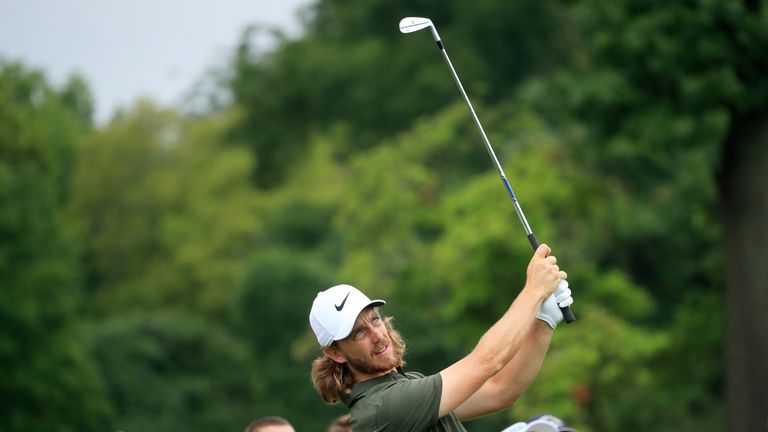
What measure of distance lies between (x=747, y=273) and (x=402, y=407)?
14.7 m

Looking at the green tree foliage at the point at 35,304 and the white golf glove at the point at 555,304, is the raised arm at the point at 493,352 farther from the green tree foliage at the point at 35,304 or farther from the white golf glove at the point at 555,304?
the green tree foliage at the point at 35,304

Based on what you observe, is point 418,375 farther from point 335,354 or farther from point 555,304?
point 555,304

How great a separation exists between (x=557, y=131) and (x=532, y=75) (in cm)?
772

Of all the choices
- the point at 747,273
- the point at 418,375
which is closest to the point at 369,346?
the point at 418,375

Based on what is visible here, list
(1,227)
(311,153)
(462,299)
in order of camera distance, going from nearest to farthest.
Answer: (462,299), (1,227), (311,153)

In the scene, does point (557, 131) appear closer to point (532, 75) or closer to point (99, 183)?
point (532, 75)

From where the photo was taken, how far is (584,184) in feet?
85.9

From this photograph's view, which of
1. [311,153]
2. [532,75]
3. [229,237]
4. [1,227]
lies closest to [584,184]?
[532,75]

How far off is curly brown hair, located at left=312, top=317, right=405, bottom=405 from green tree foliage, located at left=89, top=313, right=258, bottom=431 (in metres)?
32.0

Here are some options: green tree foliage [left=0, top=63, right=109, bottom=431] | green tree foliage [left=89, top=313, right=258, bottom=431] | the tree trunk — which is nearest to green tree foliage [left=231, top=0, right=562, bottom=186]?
green tree foliage [left=89, top=313, right=258, bottom=431]

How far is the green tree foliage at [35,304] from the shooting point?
34.2 meters

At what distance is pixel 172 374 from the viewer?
40.2 m

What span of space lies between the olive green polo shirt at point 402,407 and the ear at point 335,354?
0.63ft

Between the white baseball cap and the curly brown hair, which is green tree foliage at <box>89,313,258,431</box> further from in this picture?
the white baseball cap
